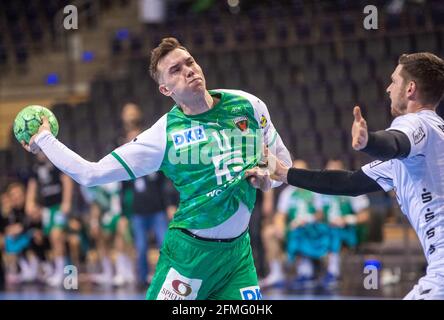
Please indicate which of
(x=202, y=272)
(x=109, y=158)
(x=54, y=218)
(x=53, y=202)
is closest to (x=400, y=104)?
(x=202, y=272)

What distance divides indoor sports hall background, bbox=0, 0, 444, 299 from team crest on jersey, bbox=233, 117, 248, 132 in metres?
4.47

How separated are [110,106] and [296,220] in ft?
12.6

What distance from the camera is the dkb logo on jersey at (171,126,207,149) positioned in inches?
184

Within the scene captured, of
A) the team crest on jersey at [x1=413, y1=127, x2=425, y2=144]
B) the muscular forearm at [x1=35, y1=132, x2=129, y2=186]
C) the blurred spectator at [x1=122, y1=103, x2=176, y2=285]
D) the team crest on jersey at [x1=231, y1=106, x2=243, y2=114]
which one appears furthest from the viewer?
the blurred spectator at [x1=122, y1=103, x2=176, y2=285]

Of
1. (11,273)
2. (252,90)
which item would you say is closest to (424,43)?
(252,90)

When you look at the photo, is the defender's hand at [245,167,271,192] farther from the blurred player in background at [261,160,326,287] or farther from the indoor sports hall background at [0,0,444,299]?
Answer: the blurred player in background at [261,160,326,287]

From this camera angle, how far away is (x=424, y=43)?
34.5 ft

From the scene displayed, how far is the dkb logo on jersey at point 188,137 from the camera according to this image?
468 cm

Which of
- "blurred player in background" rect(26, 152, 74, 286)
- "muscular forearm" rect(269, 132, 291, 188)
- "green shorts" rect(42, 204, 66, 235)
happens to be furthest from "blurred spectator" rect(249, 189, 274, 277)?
"muscular forearm" rect(269, 132, 291, 188)

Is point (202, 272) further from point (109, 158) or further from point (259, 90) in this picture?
point (259, 90)

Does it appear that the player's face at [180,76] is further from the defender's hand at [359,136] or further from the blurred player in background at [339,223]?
the blurred player in background at [339,223]

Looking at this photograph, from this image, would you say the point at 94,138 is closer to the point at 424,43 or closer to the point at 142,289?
the point at 142,289

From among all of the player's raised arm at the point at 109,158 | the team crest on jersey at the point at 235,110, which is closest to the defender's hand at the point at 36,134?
the player's raised arm at the point at 109,158
